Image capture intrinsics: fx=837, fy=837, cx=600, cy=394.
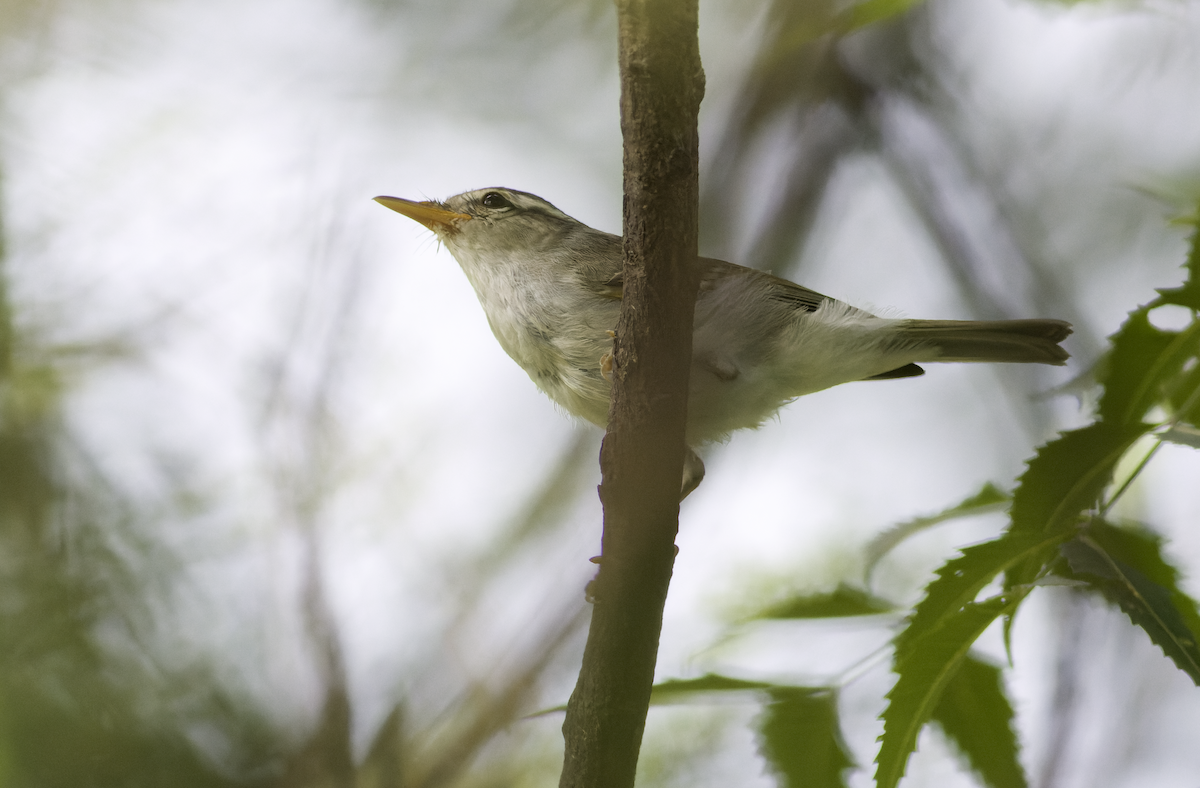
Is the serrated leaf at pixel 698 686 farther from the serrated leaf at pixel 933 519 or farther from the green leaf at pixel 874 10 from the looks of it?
the green leaf at pixel 874 10

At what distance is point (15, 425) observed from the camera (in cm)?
286

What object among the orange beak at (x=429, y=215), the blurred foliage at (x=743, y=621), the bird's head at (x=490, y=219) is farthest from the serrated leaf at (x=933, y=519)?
the orange beak at (x=429, y=215)

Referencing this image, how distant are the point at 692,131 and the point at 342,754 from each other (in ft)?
5.68

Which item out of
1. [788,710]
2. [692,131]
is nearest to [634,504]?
[788,710]

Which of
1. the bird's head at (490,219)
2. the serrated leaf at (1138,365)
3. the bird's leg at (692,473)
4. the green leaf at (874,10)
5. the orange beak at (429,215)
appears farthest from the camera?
the orange beak at (429,215)

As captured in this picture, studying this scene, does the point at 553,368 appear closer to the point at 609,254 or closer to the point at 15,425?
the point at 609,254

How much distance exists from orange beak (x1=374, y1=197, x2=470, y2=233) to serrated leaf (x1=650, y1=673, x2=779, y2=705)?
1963 millimetres

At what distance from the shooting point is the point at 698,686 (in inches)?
61.2

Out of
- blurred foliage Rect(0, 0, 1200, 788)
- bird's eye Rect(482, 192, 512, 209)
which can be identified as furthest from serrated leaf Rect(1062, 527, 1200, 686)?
bird's eye Rect(482, 192, 512, 209)

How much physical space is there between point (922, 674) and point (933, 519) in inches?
15.7

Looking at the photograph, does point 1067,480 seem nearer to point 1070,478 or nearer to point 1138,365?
point 1070,478

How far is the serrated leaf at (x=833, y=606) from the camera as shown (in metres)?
1.65

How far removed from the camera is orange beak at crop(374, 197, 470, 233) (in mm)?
3047

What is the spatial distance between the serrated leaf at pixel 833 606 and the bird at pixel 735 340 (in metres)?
0.64
